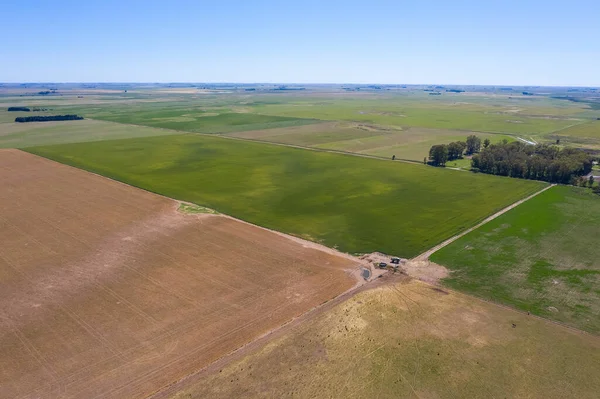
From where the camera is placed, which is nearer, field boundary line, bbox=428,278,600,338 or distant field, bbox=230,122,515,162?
field boundary line, bbox=428,278,600,338

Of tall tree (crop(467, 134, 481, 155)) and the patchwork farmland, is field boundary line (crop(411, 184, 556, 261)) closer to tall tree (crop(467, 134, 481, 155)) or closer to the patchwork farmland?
the patchwork farmland

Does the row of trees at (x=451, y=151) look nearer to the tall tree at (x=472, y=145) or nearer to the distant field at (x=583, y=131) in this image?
the tall tree at (x=472, y=145)

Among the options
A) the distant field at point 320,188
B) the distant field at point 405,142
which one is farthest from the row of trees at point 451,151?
the distant field at point 405,142

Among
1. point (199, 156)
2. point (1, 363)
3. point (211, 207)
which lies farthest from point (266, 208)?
point (199, 156)

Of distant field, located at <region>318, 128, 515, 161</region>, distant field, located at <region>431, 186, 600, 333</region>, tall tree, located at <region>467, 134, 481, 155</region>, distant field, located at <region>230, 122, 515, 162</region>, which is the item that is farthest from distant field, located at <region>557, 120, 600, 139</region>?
distant field, located at <region>431, 186, 600, 333</region>

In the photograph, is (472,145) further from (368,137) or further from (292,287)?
(292,287)

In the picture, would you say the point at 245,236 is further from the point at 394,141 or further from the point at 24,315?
the point at 394,141
